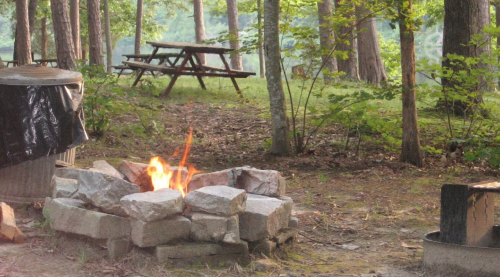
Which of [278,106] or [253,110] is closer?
[278,106]

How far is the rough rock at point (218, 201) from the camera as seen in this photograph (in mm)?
4215

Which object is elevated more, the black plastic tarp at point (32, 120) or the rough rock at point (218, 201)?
the black plastic tarp at point (32, 120)

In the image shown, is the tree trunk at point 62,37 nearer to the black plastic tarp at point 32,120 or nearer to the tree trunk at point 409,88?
the black plastic tarp at point 32,120

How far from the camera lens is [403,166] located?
25.4 feet

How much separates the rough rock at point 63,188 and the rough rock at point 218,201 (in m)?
1.10

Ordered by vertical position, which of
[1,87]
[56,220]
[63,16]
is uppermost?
[63,16]

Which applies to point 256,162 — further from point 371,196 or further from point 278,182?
point 278,182

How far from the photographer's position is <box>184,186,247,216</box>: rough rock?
421 cm

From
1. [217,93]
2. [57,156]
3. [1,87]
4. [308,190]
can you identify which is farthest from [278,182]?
[217,93]

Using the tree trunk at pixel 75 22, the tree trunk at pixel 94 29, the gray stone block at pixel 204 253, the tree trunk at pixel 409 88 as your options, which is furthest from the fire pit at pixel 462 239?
the tree trunk at pixel 75 22

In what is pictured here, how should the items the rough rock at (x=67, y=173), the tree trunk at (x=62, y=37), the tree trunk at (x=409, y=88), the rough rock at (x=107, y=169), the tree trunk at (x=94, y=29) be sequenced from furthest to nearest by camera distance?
the tree trunk at (x=94, y=29) < the tree trunk at (x=62, y=37) < the tree trunk at (x=409, y=88) < the rough rock at (x=67, y=173) < the rough rock at (x=107, y=169)

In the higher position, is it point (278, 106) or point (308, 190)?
point (278, 106)

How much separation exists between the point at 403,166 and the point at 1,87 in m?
5.17

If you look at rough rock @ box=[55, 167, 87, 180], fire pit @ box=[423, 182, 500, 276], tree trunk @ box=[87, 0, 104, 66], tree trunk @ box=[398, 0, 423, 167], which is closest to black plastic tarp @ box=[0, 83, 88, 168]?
rough rock @ box=[55, 167, 87, 180]
